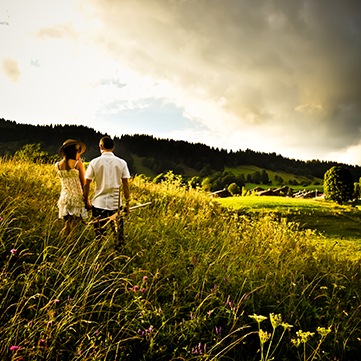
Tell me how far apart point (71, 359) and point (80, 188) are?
8.82ft

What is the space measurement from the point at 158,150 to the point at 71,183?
10809 centimetres

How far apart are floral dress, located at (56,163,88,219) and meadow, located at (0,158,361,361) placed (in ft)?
1.19

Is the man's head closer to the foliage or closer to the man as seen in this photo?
the man

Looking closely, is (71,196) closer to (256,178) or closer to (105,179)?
(105,179)

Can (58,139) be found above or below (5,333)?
above

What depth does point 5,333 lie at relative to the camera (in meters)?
1.64

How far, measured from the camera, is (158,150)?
110375mm

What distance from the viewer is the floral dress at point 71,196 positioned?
3657 mm

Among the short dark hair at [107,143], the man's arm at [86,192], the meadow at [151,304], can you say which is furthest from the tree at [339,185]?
the man's arm at [86,192]

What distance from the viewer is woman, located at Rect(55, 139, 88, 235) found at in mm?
3650

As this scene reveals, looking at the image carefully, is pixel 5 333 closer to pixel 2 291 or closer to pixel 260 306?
pixel 2 291

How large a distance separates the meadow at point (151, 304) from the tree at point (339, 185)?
2832cm

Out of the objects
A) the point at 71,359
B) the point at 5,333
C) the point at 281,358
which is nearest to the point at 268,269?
the point at 281,358

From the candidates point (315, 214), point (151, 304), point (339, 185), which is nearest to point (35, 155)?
point (151, 304)
